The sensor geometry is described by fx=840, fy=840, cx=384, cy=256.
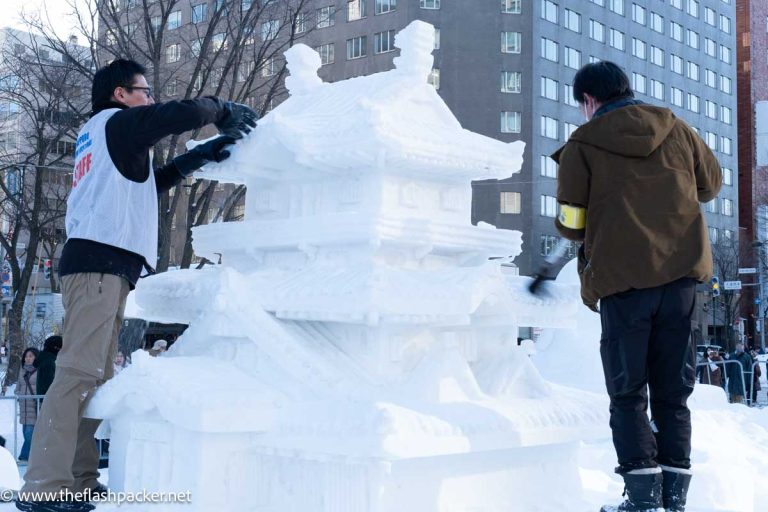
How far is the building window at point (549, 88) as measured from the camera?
1492 inches

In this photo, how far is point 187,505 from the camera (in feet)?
14.0

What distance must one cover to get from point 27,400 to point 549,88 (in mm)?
32509

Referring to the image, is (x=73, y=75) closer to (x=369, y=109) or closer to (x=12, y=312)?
(x=12, y=312)

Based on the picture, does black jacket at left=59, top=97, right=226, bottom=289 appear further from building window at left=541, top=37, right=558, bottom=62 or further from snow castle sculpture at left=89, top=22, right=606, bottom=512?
building window at left=541, top=37, right=558, bottom=62

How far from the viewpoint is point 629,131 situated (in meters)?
3.47

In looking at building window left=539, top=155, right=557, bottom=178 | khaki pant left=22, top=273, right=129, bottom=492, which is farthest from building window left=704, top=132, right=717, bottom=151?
khaki pant left=22, top=273, right=129, bottom=492

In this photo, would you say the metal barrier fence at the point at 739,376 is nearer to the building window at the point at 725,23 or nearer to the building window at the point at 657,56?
the building window at the point at 657,56

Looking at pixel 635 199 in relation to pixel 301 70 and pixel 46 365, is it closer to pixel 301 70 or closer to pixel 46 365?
pixel 301 70

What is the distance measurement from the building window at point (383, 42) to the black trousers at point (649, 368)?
33.7 m

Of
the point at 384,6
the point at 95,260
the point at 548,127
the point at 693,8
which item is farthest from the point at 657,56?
the point at 95,260

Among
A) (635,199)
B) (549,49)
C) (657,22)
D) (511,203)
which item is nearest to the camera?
(635,199)

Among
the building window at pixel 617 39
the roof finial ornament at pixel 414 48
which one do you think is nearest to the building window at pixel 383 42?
the building window at pixel 617 39

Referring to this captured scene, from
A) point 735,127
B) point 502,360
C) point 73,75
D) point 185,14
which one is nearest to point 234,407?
point 502,360

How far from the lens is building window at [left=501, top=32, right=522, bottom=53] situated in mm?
37594
